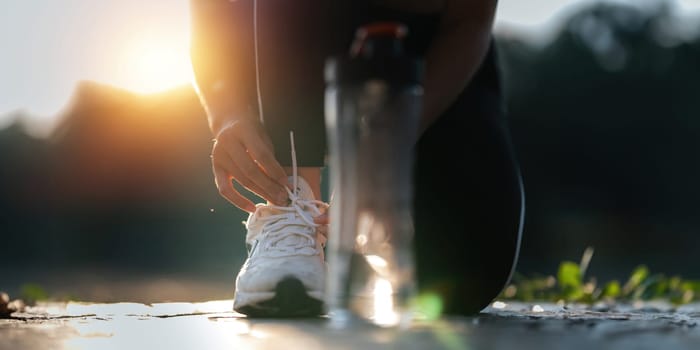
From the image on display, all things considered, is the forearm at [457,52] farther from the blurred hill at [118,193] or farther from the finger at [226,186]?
the blurred hill at [118,193]

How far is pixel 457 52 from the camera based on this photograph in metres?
1.75

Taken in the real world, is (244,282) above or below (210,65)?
below

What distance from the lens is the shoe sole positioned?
1602mm

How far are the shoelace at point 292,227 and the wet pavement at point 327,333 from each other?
153mm

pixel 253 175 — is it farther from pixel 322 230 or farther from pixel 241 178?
pixel 322 230

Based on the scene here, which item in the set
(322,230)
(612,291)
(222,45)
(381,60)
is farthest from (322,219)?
(612,291)

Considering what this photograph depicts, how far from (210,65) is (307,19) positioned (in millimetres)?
261

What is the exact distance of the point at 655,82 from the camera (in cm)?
1422

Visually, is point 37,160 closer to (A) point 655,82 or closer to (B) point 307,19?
(B) point 307,19

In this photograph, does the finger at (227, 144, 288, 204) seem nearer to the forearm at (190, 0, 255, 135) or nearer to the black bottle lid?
the forearm at (190, 0, 255, 135)

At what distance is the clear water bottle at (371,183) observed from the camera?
108cm

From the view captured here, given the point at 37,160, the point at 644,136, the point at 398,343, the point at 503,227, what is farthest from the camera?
the point at 644,136

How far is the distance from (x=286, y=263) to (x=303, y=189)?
7.5 inches

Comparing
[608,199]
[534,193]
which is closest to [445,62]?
[534,193]
